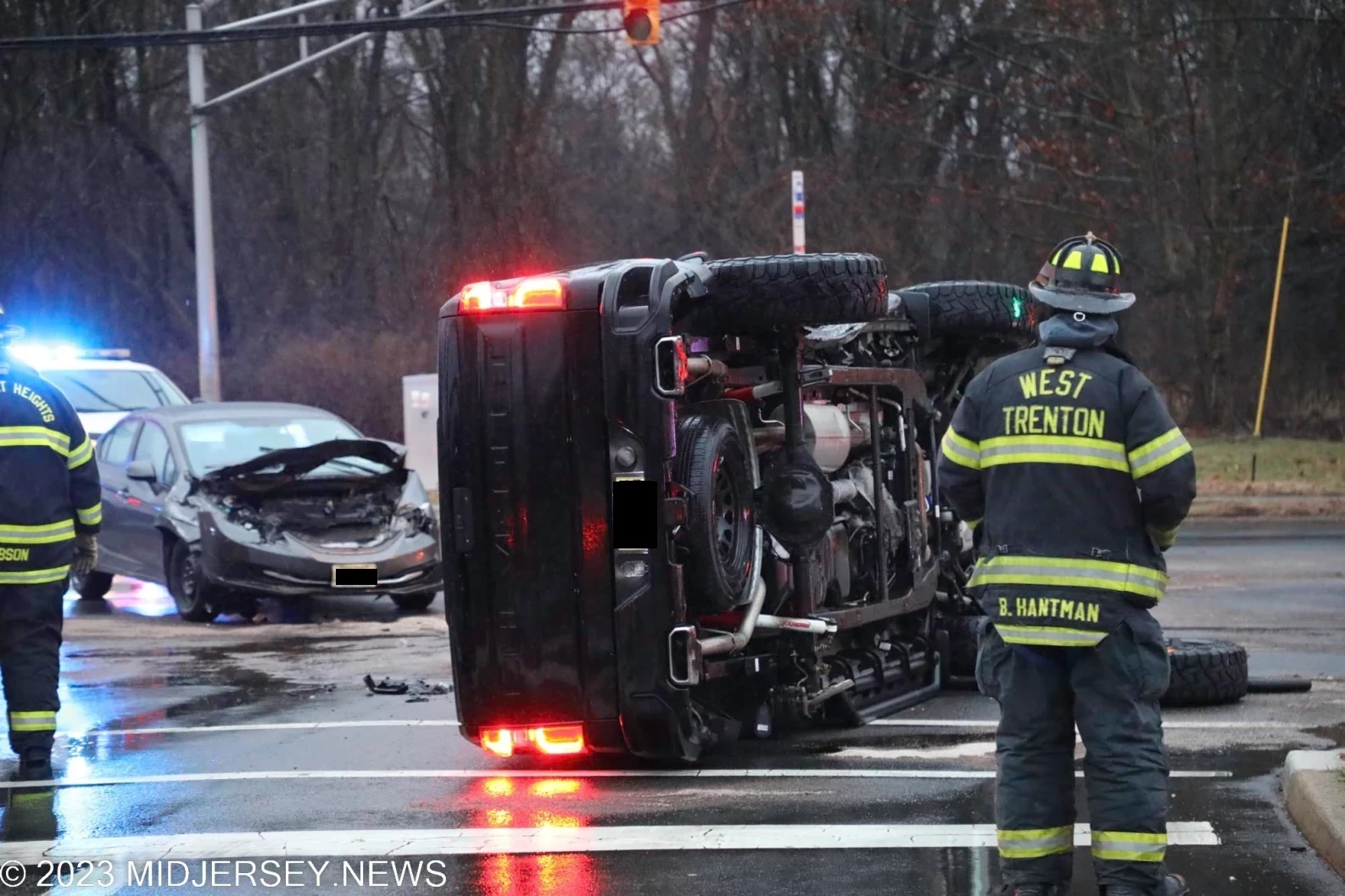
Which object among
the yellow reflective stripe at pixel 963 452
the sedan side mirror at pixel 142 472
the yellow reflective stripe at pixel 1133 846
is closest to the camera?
the yellow reflective stripe at pixel 1133 846

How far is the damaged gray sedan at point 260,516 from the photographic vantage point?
1244 cm

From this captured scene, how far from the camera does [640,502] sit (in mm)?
7023

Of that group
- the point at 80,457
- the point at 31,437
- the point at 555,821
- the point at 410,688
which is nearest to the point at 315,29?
the point at 410,688

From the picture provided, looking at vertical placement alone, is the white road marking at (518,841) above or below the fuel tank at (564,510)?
below

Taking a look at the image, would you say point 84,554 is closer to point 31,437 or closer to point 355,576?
point 31,437

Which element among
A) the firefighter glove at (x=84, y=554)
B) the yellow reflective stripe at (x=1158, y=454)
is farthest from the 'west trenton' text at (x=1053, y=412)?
the firefighter glove at (x=84, y=554)

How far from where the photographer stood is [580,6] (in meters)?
16.3

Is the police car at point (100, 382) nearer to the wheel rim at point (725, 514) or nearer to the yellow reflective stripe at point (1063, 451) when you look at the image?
the wheel rim at point (725, 514)

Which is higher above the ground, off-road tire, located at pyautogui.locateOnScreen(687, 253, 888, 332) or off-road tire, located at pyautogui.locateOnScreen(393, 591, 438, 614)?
off-road tire, located at pyautogui.locateOnScreen(687, 253, 888, 332)

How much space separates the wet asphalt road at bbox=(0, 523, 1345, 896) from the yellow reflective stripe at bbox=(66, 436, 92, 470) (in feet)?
4.01

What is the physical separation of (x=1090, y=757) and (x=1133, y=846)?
264mm

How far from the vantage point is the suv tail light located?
7102mm

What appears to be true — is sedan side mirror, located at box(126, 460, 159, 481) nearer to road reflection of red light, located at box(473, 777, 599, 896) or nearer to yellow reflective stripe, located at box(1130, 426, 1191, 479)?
road reflection of red light, located at box(473, 777, 599, 896)

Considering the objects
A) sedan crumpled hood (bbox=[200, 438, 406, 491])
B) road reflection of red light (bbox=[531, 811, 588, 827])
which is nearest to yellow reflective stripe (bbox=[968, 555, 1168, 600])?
road reflection of red light (bbox=[531, 811, 588, 827])
